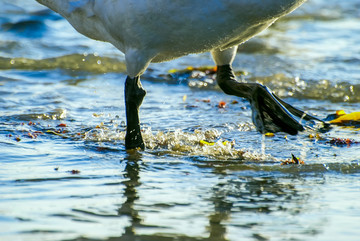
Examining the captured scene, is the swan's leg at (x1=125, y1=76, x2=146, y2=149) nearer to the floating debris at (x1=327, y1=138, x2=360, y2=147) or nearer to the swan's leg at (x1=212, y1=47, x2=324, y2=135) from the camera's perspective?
the swan's leg at (x1=212, y1=47, x2=324, y2=135)

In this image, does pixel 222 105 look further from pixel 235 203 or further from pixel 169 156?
pixel 235 203

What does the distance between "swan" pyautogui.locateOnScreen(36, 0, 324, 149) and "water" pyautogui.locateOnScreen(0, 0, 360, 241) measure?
0.29 metres

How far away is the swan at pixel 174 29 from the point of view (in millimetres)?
4309

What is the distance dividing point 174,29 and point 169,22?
7 cm

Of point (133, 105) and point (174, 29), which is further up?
point (174, 29)

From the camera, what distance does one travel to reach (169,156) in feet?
16.0

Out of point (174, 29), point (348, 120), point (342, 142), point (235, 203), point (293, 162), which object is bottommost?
point (235, 203)

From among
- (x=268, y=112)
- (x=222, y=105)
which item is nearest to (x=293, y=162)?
(x=268, y=112)

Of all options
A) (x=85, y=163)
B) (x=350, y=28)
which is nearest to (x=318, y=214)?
(x=85, y=163)

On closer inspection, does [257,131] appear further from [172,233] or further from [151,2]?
[172,233]

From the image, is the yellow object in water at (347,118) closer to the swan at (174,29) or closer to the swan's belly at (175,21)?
the swan at (174,29)

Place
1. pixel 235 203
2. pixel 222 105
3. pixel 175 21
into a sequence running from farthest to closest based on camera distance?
pixel 222 105, pixel 175 21, pixel 235 203

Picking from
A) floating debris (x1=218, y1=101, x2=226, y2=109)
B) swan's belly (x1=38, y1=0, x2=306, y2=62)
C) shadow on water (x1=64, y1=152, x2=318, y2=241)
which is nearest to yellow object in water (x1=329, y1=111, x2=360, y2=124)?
floating debris (x1=218, y1=101, x2=226, y2=109)

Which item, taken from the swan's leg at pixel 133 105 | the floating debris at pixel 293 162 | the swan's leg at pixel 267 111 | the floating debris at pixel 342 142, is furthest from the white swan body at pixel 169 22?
the floating debris at pixel 342 142
